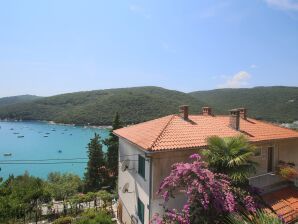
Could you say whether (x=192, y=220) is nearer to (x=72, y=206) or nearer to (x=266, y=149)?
(x=266, y=149)

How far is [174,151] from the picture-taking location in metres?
12.8

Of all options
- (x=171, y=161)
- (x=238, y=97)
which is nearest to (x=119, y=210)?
(x=171, y=161)

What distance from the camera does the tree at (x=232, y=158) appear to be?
11289 mm

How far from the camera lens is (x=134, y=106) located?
155 metres

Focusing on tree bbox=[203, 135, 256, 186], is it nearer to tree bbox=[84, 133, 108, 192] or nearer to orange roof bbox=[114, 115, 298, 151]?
orange roof bbox=[114, 115, 298, 151]

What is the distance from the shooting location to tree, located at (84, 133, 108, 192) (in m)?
37.8

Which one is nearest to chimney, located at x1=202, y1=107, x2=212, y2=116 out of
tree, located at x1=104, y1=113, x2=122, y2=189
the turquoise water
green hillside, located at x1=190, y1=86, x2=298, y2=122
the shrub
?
the shrub

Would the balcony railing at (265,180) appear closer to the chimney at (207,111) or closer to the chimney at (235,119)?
the chimney at (235,119)

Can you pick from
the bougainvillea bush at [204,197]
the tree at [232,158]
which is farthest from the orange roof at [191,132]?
the bougainvillea bush at [204,197]

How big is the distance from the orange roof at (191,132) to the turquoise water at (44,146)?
6048cm

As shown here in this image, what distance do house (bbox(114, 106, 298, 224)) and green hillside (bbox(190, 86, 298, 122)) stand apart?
99738mm

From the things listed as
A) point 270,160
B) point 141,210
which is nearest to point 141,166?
point 141,210

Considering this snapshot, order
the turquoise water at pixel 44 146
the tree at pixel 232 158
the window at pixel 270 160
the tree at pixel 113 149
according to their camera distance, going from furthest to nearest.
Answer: the turquoise water at pixel 44 146
the tree at pixel 113 149
the window at pixel 270 160
the tree at pixel 232 158

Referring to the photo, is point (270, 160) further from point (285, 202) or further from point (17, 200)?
point (17, 200)
